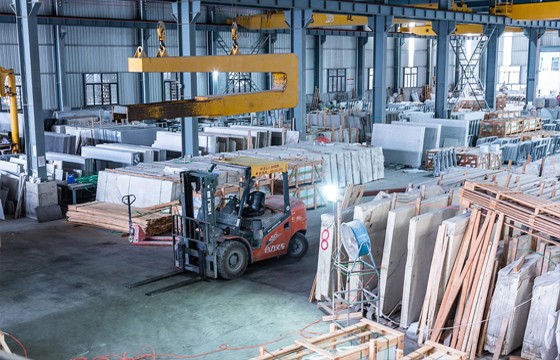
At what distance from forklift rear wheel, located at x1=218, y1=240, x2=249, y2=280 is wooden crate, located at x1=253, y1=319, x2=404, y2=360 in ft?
13.8

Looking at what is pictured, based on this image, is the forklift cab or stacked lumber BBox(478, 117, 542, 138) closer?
the forklift cab

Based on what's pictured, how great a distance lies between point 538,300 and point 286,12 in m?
16.1

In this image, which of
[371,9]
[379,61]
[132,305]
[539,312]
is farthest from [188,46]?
[539,312]

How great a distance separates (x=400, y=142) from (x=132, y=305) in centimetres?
1516

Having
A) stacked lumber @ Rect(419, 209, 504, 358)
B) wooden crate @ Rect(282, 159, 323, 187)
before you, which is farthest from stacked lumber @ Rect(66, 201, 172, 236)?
stacked lumber @ Rect(419, 209, 504, 358)

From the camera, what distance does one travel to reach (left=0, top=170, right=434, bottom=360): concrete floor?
9.06 m

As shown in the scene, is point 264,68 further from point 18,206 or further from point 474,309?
point 18,206

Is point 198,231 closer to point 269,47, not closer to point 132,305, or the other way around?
point 132,305

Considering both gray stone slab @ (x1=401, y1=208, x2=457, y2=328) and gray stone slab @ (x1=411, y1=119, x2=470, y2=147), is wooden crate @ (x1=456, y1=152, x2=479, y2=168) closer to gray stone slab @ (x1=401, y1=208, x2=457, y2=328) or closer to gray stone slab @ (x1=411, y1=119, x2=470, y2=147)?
gray stone slab @ (x1=411, y1=119, x2=470, y2=147)

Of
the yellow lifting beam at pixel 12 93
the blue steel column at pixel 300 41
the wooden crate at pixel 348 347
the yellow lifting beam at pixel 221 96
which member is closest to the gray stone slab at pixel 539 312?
the wooden crate at pixel 348 347

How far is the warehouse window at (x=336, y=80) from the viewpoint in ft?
156

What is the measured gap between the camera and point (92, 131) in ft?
77.5

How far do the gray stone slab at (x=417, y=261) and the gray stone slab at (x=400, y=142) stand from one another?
1407 centimetres

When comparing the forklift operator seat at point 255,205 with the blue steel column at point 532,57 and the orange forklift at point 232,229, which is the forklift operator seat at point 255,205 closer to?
the orange forklift at point 232,229
